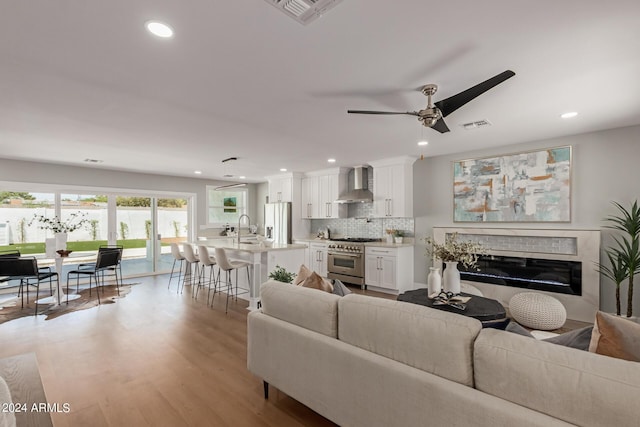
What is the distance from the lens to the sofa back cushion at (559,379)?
1135 millimetres

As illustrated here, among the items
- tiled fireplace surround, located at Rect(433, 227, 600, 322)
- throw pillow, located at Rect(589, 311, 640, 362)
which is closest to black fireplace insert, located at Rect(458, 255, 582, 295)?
tiled fireplace surround, located at Rect(433, 227, 600, 322)

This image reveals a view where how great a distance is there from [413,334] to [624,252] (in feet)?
13.1

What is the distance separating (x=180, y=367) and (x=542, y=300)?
4.07 meters

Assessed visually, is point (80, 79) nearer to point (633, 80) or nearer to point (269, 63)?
point (269, 63)

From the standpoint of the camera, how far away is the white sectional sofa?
3.96ft

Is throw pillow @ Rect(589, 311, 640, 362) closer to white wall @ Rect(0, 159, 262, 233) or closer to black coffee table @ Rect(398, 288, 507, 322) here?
black coffee table @ Rect(398, 288, 507, 322)

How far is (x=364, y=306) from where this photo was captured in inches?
75.2

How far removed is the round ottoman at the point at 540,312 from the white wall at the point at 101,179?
7198 mm

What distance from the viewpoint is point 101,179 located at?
22.8ft

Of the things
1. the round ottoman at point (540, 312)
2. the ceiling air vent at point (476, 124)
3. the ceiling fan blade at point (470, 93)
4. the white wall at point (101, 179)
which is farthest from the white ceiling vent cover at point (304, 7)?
the white wall at point (101, 179)

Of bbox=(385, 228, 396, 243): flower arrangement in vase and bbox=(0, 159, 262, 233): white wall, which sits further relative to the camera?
bbox=(385, 228, 396, 243): flower arrangement in vase

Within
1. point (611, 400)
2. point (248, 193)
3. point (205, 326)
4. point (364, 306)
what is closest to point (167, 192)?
point (248, 193)

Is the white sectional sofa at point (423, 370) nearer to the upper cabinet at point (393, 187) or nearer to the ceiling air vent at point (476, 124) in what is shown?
the ceiling air vent at point (476, 124)

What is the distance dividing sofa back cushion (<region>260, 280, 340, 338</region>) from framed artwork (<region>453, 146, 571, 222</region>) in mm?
4004
